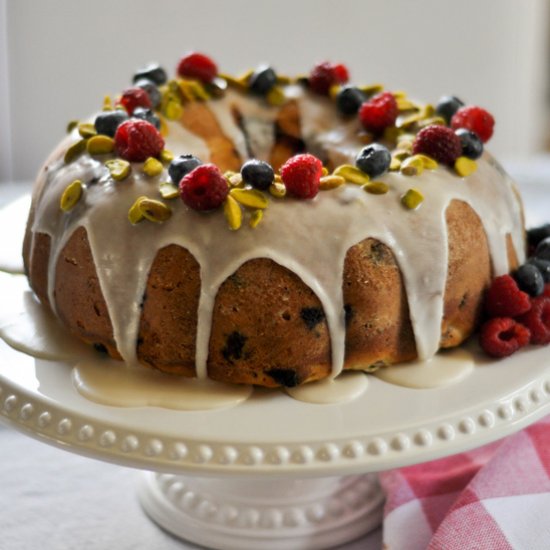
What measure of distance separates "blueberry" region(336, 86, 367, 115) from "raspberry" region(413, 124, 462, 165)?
291mm

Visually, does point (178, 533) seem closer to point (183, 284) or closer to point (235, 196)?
point (183, 284)

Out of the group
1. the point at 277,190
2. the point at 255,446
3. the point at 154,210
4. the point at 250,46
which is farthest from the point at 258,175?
the point at 250,46

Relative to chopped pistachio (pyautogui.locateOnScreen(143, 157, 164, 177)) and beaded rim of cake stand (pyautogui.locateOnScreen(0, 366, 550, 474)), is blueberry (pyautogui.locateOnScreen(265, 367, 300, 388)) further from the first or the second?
chopped pistachio (pyautogui.locateOnScreen(143, 157, 164, 177))

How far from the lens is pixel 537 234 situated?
168 cm

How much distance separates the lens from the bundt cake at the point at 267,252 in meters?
1.33

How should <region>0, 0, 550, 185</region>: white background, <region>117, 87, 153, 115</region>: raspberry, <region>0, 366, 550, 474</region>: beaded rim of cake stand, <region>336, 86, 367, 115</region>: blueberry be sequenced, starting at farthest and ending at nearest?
→ <region>0, 0, 550, 185</region>: white background → <region>336, 86, 367, 115</region>: blueberry → <region>117, 87, 153, 115</region>: raspberry → <region>0, 366, 550, 474</region>: beaded rim of cake stand

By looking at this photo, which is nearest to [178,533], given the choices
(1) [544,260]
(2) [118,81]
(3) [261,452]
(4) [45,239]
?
(3) [261,452]

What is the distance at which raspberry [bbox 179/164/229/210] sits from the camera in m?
1.33

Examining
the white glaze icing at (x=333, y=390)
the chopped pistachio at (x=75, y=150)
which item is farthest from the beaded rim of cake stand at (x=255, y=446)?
the chopped pistachio at (x=75, y=150)

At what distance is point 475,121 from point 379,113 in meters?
0.16

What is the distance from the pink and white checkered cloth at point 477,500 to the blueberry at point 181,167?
1.86ft

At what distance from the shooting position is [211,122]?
1.80 m

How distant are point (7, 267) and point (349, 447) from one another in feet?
2.45

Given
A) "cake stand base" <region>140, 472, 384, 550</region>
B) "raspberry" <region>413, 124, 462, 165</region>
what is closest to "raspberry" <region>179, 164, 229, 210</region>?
"raspberry" <region>413, 124, 462, 165</region>
